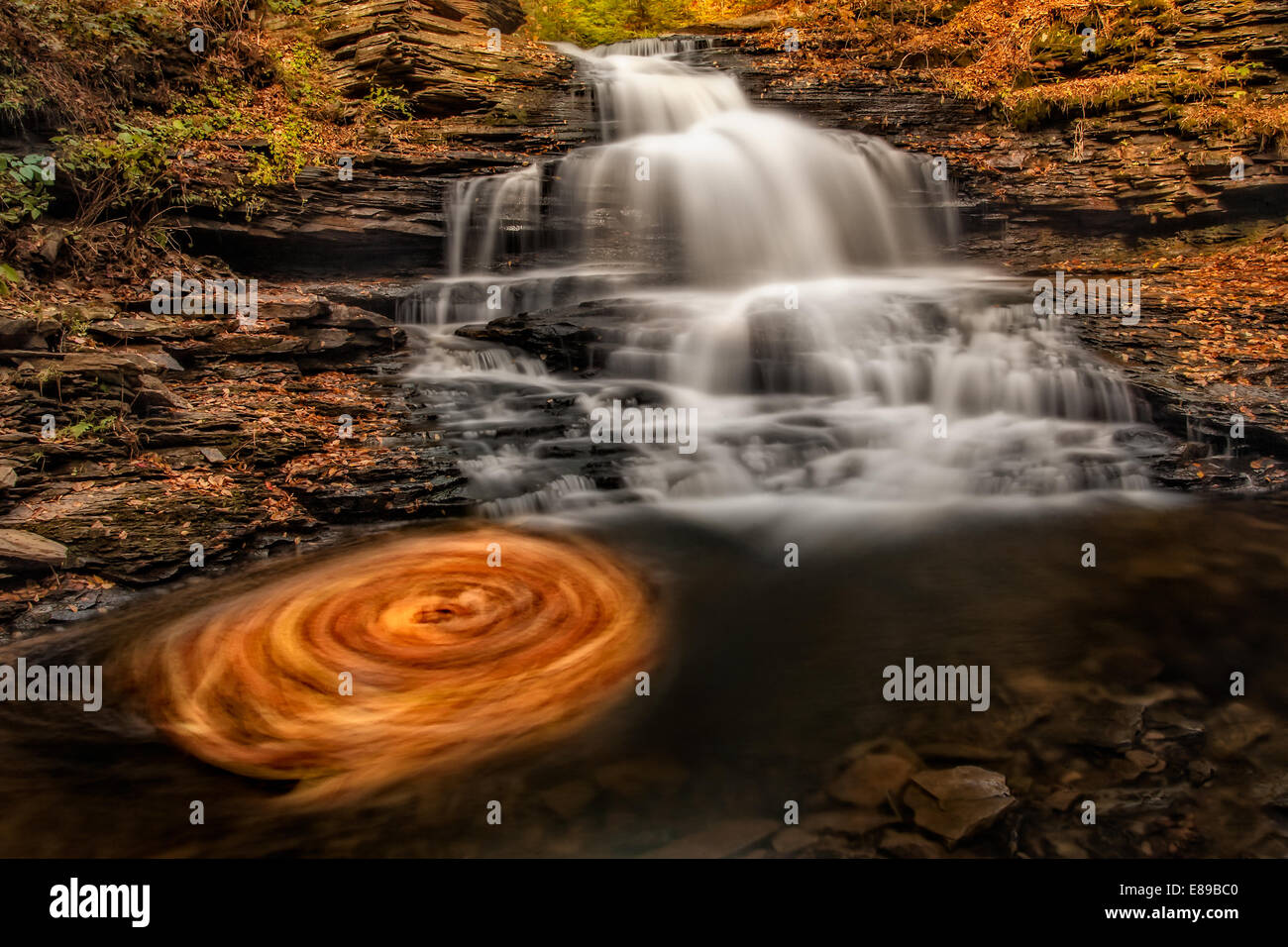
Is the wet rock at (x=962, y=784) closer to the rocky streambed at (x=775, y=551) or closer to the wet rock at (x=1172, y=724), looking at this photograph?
the rocky streambed at (x=775, y=551)

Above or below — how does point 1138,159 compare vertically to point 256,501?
above

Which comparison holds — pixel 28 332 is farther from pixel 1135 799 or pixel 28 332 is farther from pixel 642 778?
pixel 1135 799

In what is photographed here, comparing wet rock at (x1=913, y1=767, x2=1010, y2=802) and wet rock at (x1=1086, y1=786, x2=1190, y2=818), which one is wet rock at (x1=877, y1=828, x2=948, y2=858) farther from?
wet rock at (x1=1086, y1=786, x2=1190, y2=818)

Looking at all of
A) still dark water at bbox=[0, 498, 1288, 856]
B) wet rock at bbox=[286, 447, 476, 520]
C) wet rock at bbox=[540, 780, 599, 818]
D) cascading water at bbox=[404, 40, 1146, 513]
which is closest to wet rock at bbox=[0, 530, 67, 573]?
still dark water at bbox=[0, 498, 1288, 856]

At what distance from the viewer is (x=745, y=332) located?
9.37 metres

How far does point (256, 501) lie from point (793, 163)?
1126cm

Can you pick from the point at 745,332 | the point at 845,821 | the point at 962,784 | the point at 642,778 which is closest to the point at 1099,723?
the point at 962,784

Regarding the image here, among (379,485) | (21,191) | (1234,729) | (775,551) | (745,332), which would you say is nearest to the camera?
(1234,729)

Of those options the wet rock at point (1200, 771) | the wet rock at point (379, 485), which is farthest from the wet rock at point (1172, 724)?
the wet rock at point (379, 485)

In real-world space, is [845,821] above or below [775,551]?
below

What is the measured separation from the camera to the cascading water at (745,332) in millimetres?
7477

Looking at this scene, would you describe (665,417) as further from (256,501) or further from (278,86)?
(278,86)
